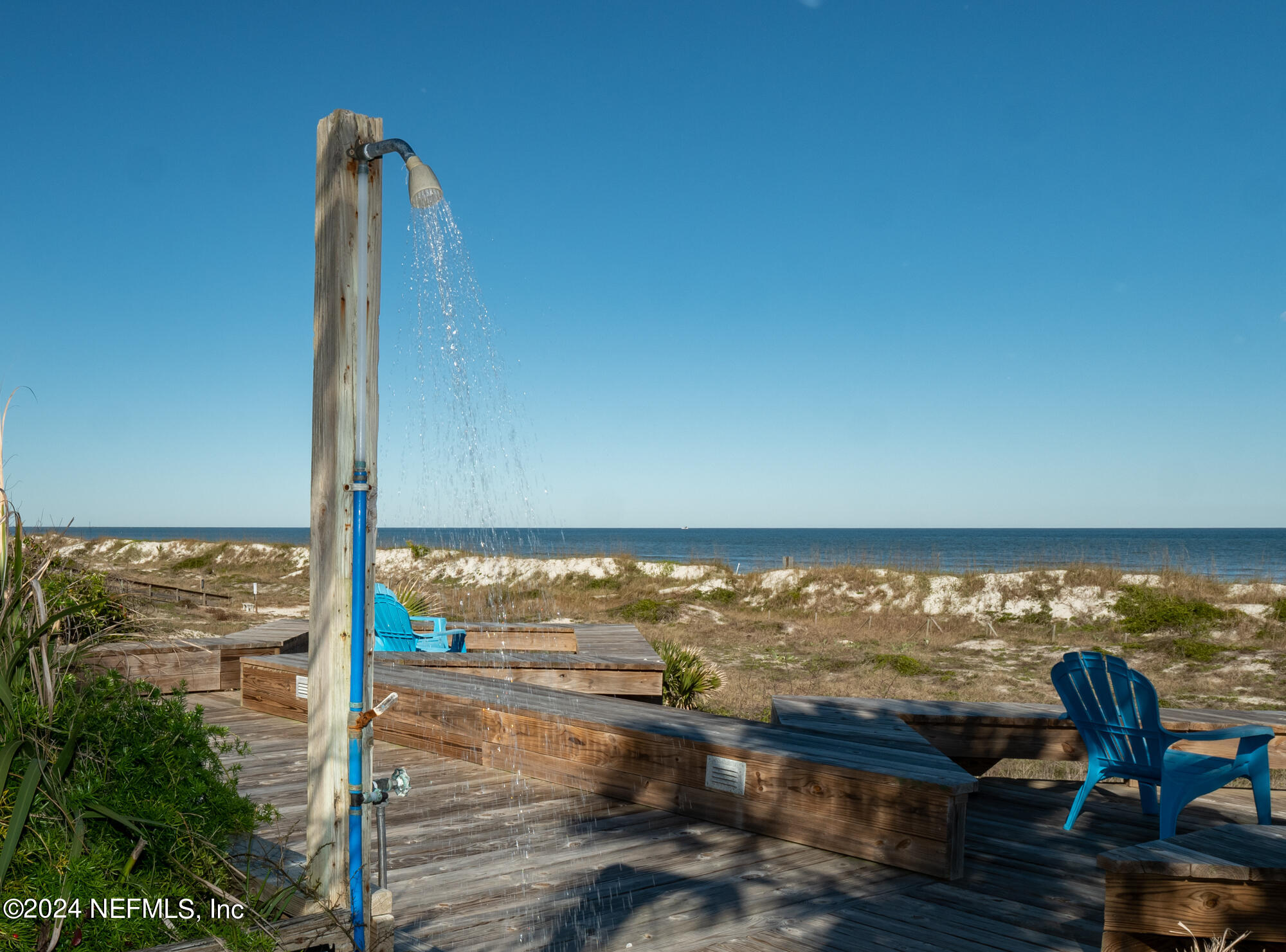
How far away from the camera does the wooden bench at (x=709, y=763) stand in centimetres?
361

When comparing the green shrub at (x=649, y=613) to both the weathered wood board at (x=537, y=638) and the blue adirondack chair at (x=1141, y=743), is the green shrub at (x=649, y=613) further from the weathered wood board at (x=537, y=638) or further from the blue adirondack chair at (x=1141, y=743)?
the blue adirondack chair at (x=1141, y=743)

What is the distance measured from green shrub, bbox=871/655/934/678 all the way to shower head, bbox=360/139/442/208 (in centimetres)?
1138

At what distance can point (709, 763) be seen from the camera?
4.24 metres

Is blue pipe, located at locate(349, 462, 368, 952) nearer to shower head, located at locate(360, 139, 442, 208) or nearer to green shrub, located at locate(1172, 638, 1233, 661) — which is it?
shower head, located at locate(360, 139, 442, 208)

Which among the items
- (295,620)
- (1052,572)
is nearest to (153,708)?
(295,620)

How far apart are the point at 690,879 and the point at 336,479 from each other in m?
2.25

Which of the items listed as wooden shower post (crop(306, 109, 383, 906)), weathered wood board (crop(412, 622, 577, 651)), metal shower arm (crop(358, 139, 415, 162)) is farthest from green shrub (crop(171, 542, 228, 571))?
metal shower arm (crop(358, 139, 415, 162))

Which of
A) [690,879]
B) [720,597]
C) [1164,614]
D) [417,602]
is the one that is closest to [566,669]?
[690,879]

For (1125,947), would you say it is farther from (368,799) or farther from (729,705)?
(729,705)

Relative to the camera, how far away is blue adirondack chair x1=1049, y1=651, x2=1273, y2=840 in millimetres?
3992

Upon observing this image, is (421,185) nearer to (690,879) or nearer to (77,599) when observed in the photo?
(77,599)

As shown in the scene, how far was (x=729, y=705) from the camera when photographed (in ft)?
31.1

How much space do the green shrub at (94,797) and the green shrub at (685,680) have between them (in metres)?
6.95

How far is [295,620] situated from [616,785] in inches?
236
